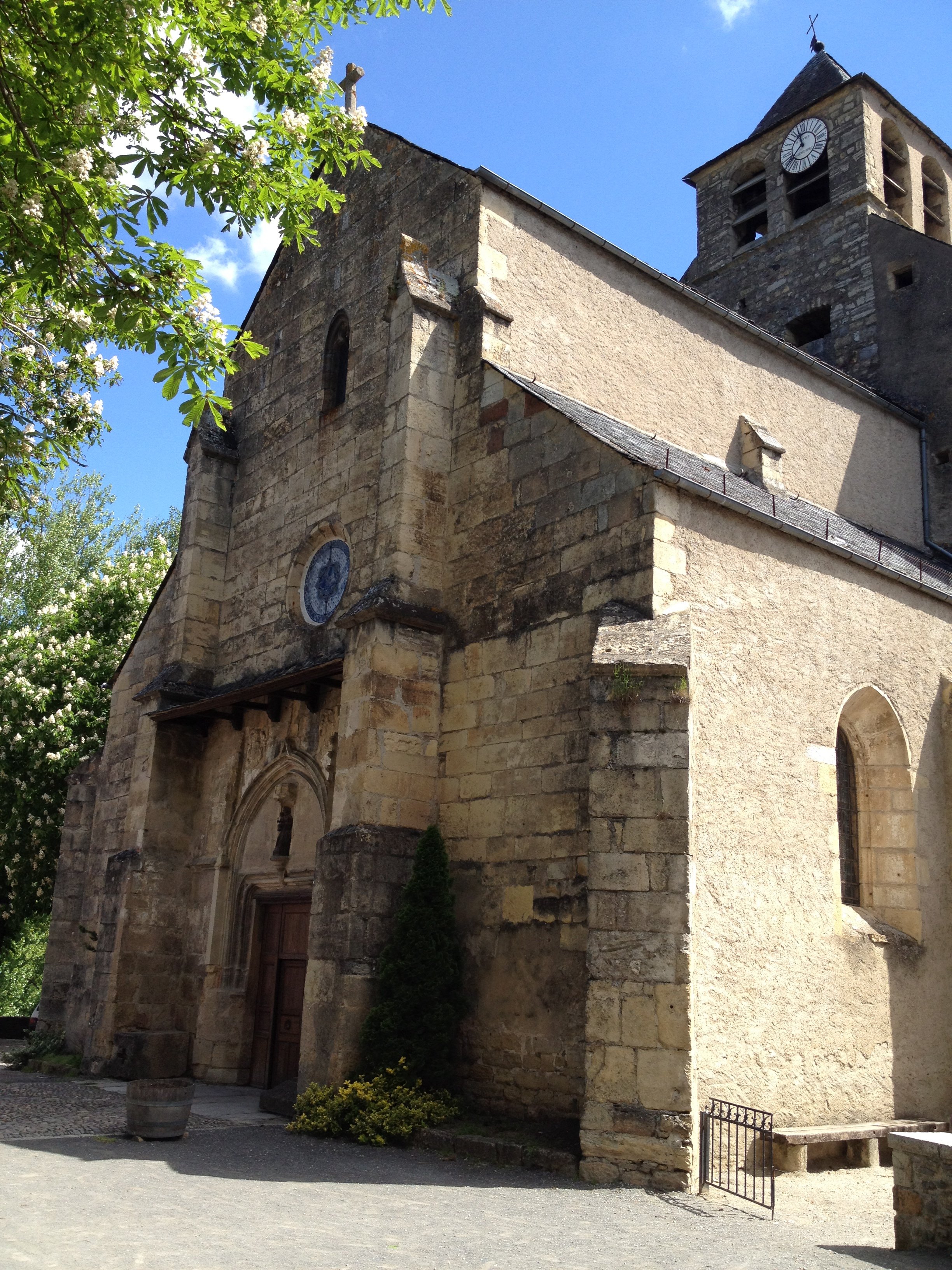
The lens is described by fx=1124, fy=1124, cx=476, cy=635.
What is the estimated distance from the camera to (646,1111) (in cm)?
Result: 761

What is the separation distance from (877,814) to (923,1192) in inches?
193

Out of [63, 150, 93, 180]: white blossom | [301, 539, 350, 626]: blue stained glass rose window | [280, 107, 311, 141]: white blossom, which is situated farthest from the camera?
[301, 539, 350, 626]: blue stained glass rose window

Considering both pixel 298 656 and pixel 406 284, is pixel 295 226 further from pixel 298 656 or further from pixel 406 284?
pixel 298 656

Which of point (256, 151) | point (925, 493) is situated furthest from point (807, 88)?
point (256, 151)

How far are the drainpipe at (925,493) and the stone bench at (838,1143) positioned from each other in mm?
9021

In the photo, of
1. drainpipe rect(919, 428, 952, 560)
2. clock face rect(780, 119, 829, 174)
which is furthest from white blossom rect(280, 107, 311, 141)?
clock face rect(780, 119, 829, 174)

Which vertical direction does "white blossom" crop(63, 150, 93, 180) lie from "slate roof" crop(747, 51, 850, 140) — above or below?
below

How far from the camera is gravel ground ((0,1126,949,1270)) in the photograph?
18.6 feet

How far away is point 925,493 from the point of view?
54.9 feet

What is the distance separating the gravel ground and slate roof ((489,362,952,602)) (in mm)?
5313

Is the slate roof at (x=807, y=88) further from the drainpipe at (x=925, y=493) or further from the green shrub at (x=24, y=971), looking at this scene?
the green shrub at (x=24, y=971)

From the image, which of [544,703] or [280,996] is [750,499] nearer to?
[544,703]

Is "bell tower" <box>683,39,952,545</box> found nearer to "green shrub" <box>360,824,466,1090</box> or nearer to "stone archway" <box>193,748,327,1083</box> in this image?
"stone archway" <box>193,748,327,1083</box>

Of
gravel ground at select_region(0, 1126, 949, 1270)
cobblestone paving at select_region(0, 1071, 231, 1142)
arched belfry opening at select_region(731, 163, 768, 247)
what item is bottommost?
cobblestone paving at select_region(0, 1071, 231, 1142)
